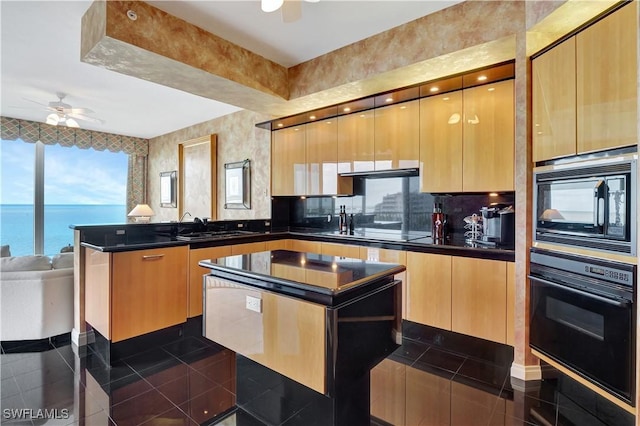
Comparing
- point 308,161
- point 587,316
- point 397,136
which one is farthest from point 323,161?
point 587,316

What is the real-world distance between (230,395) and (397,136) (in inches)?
110

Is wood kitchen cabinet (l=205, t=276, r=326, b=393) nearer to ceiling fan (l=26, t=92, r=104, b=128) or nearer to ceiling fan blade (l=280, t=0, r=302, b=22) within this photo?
ceiling fan blade (l=280, t=0, r=302, b=22)

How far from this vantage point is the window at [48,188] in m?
5.88

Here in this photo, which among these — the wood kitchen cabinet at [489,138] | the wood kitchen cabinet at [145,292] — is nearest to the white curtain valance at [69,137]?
the wood kitchen cabinet at [145,292]

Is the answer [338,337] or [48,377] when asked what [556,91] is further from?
[48,377]

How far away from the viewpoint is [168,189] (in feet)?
22.3

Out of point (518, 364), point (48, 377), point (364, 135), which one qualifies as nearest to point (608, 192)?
point (518, 364)

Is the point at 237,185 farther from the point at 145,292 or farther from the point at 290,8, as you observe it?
the point at 290,8

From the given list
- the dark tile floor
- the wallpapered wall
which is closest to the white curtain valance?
the wallpapered wall

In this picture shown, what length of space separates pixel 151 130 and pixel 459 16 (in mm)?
6218

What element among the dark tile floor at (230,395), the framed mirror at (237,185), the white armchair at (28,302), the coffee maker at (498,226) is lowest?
the dark tile floor at (230,395)

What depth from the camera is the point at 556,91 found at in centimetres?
209

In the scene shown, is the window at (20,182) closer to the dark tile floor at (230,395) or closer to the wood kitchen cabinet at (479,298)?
the dark tile floor at (230,395)

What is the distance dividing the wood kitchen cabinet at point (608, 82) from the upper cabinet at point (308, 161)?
7.93 feet
